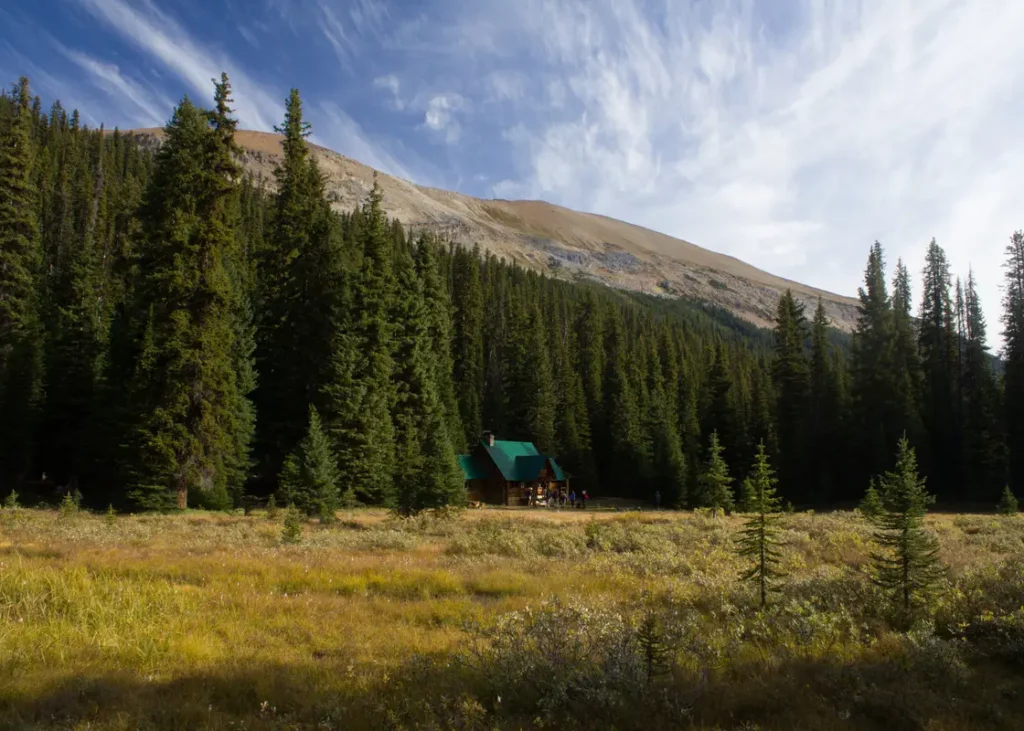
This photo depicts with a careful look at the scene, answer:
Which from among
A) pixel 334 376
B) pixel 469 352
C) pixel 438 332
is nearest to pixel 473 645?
pixel 334 376

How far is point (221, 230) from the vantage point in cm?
2756

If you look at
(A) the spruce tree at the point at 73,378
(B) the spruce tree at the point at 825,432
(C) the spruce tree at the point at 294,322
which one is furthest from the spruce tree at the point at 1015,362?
(A) the spruce tree at the point at 73,378

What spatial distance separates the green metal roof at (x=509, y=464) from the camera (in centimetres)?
5209

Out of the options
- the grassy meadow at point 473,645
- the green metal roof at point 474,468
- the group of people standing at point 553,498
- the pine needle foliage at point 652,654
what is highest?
the green metal roof at point 474,468

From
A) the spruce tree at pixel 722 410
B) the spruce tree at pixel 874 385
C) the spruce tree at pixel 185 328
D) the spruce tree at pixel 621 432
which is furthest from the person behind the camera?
the spruce tree at pixel 621 432

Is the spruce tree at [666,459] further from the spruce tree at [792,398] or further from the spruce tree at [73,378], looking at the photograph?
the spruce tree at [73,378]

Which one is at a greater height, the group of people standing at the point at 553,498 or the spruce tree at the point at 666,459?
the spruce tree at the point at 666,459

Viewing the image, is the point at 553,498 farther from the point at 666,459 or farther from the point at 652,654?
the point at 652,654

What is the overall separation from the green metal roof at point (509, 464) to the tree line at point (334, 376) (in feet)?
9.88

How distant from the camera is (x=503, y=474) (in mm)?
51594

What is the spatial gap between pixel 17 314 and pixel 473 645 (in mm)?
45345

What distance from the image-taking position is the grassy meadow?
5668 mm

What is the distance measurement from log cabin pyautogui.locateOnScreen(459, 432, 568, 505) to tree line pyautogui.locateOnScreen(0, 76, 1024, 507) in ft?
10.6

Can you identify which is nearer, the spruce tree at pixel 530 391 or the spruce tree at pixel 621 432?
the spruce tree at pixel 621 432
